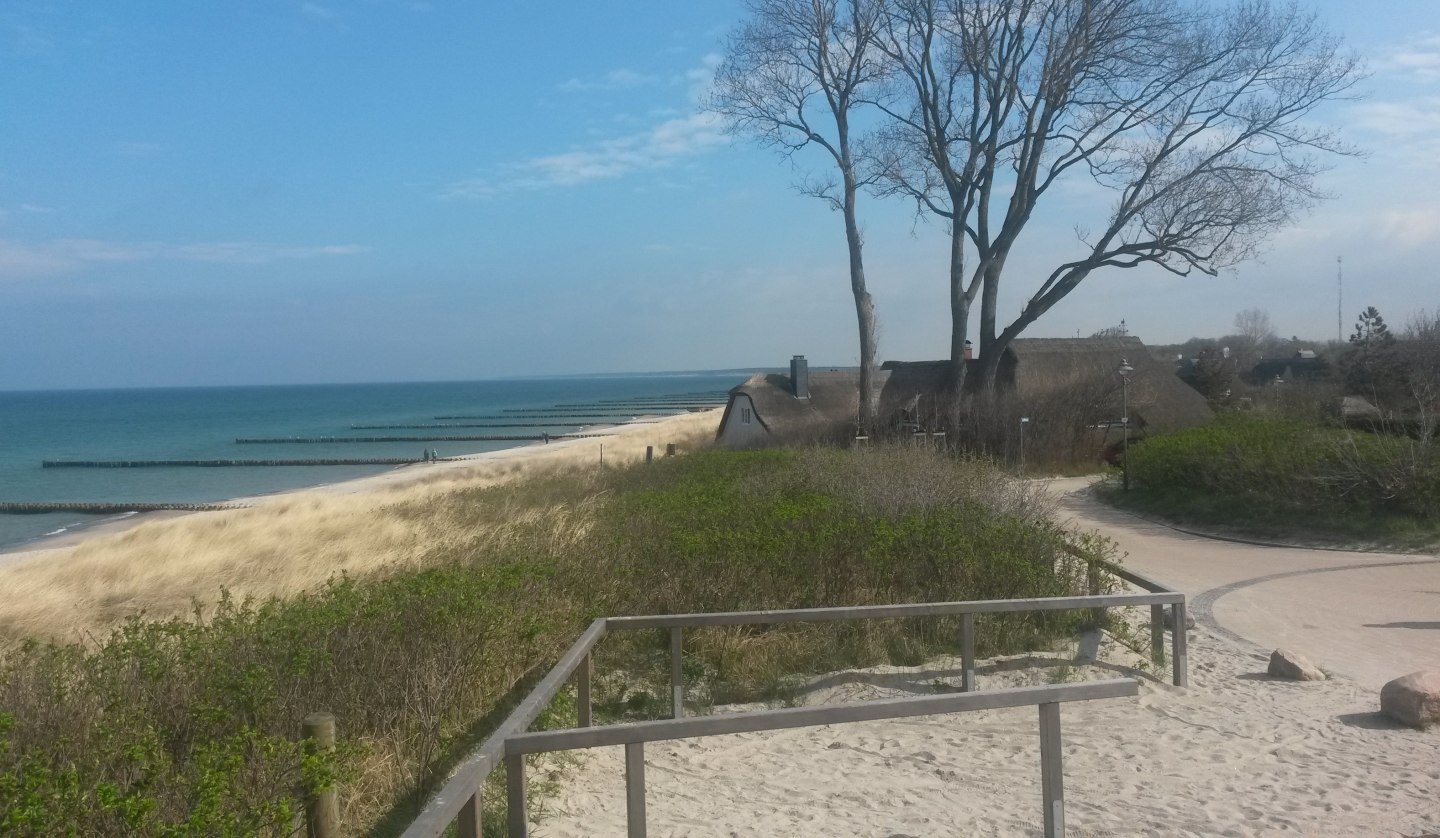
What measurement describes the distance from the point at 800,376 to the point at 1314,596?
2608cm

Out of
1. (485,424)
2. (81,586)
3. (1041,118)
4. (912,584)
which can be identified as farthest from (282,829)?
(485,424)

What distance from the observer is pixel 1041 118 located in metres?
28.2

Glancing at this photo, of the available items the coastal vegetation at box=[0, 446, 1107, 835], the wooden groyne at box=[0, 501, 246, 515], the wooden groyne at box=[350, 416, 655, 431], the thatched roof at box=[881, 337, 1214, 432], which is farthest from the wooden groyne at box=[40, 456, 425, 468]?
the coastal vegetation at box=[0, 446, 1107, 835]

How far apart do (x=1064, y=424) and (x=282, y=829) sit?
2795 cm

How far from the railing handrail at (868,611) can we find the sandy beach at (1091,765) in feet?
2.18

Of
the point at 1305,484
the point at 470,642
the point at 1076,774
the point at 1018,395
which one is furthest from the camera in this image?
the point at 1018,395

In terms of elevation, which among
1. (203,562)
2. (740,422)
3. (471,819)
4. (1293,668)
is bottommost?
(203,562)

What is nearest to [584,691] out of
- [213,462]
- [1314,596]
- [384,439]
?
[1314,596]

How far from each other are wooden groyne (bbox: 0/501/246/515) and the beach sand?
3312 centimetres

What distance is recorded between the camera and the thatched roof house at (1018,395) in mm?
29984

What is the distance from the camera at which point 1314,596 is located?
Result: 1230cm

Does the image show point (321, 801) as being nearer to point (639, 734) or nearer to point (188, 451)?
point (639, 734)

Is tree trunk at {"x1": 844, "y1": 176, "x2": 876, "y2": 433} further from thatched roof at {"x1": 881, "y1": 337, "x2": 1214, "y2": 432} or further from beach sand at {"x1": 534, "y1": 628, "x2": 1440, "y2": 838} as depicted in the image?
beach sand at {"x1": 534, "y1": 628, "x2": 1440, "y2": 838}

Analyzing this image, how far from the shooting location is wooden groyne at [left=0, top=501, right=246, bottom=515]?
37.9 m
